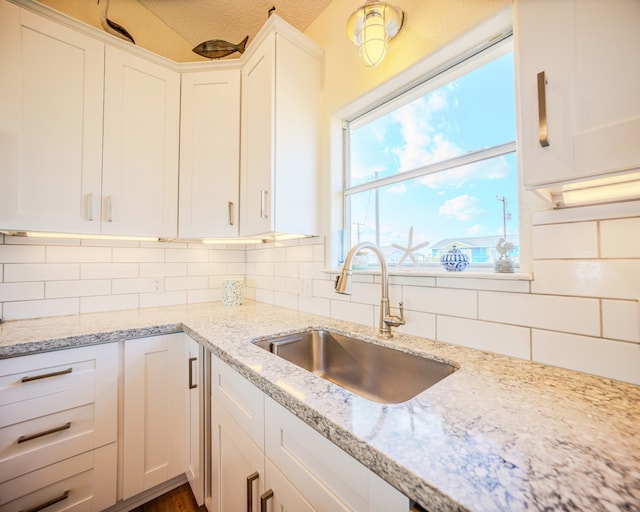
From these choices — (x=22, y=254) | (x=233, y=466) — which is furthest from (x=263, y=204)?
(x=22, y=254)

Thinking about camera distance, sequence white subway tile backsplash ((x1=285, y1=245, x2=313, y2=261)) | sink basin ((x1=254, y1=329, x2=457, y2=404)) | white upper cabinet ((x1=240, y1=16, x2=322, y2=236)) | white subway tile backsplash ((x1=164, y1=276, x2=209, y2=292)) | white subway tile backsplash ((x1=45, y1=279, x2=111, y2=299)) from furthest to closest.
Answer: white subway tile backsplash ((x1=164, y1=276, x2=209, y2=292)) → white subway tile backsplash ((x1=285, y1=245, x2=313, y2=261)) → white subway tile backsplash ((x1=45, y1=279, x2=111, y2=299)) → white upper cabinet ((x1=240, y1=16, x2=322, y2=236)) → sink basin ((x1=254, y1=329, x2=457, y2=404))

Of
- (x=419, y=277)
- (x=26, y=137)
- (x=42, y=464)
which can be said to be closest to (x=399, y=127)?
(x=419, y=277)

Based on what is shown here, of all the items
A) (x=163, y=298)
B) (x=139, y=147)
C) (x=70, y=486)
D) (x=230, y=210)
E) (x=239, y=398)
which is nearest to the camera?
(x=239, y=398)

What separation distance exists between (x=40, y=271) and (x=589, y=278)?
236 cm

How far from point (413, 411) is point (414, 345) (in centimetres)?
44

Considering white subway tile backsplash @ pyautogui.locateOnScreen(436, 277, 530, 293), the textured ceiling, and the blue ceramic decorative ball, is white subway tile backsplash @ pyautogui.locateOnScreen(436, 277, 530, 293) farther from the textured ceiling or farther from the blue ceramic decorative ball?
the textured ceiling

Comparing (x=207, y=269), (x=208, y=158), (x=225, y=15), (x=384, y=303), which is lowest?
(x=384, y=303)

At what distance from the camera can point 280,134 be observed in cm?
138

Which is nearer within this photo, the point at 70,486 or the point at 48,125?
the point at 70,486

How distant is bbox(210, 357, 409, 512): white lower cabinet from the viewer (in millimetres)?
496

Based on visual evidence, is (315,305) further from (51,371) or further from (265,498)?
(51,371)

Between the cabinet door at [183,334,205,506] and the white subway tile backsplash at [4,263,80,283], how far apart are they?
83cm

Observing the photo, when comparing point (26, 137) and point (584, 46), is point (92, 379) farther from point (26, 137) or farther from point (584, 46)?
point (584, 46)

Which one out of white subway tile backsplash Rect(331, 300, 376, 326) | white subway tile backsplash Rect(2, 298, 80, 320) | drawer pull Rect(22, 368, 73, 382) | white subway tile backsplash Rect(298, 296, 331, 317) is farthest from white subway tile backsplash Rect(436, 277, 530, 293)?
white subway tile backsplash Rect(2, 298, 80, 320)
